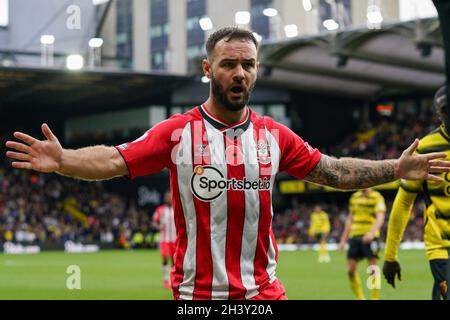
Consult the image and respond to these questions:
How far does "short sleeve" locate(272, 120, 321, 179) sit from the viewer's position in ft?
15.5

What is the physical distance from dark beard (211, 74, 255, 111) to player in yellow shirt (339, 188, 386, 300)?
30.3 ft

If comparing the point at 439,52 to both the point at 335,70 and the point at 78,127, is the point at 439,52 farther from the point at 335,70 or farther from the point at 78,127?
the point at 78,127

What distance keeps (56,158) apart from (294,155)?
4.29 ft

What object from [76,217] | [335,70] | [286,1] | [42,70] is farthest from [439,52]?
[76,217]

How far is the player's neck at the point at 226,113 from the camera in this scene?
4.55 m

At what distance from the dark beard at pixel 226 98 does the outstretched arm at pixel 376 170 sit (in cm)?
64

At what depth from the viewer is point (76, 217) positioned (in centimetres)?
5000

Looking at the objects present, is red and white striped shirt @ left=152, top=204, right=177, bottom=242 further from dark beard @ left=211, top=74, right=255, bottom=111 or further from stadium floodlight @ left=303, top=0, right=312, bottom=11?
stadium floodlight @ left=303, top=0, right=312, bottom=11

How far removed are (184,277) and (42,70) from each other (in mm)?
37750

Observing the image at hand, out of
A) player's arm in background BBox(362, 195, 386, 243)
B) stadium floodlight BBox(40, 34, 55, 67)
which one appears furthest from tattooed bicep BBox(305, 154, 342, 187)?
stadium floodlight BBox(40, 34, 55, 67)

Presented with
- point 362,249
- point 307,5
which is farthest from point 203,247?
point 307,5

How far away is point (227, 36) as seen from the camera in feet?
14.7

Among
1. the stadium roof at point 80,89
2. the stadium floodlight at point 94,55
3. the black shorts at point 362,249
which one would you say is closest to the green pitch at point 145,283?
the black shorts at point 362,249

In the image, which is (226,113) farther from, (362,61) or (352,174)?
(362,61)
